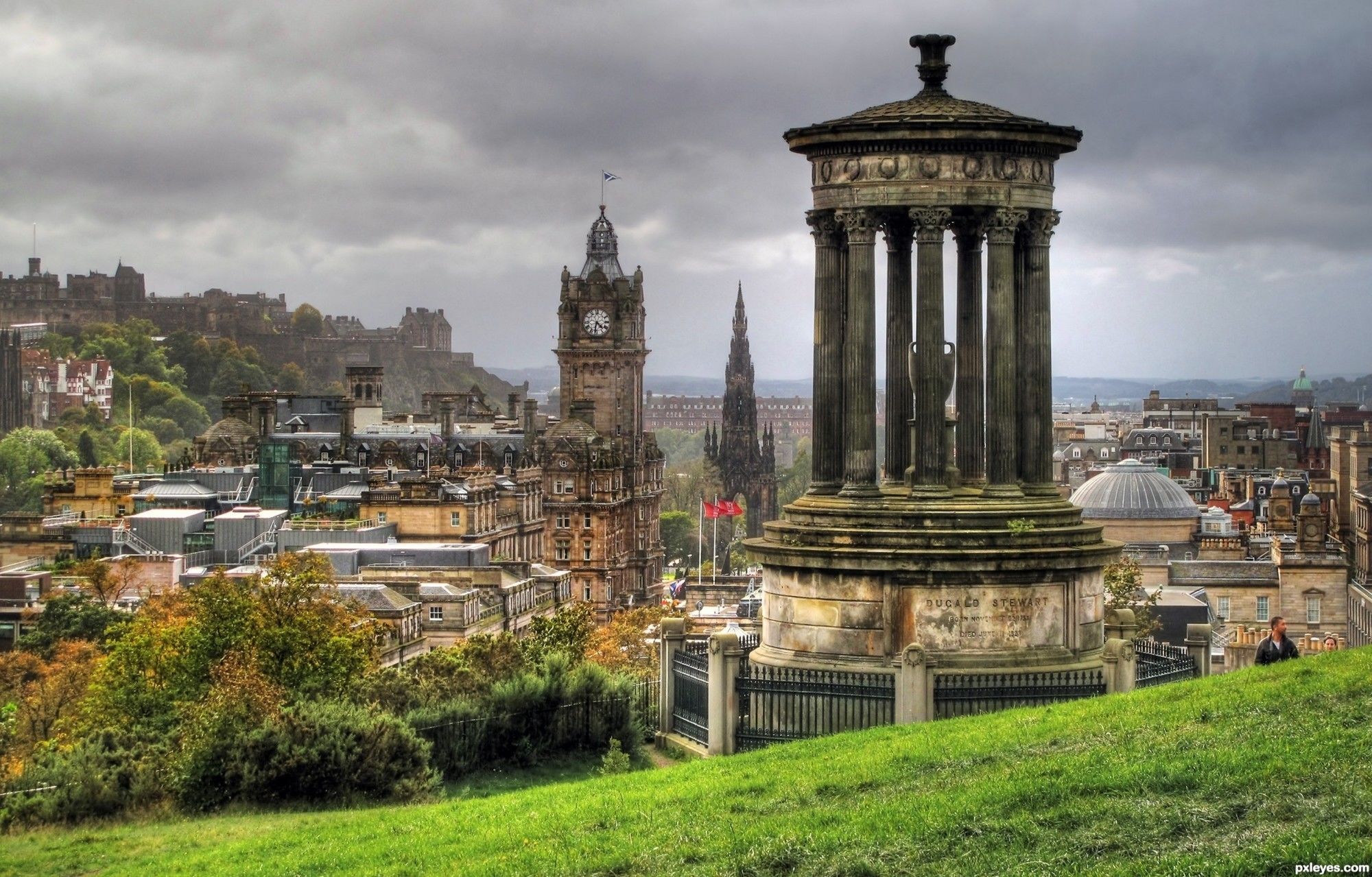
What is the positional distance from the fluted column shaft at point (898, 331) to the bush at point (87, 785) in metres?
11.2

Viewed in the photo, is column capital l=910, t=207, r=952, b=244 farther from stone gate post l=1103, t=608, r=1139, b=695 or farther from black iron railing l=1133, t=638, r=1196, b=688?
black iron railing l=1133, t=638, r=1196, b=688

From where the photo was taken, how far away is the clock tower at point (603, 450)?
15175cm

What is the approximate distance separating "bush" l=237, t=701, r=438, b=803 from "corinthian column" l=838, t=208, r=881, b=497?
706 cm

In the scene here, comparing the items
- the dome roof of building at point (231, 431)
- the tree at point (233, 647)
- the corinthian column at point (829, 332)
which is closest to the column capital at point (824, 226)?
the corinthian column at point (829, 332)

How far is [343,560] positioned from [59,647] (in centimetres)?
2133

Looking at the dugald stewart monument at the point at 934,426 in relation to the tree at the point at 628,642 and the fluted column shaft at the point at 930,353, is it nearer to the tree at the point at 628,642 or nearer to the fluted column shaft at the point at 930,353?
the fluted column shaft at the point at 930,353

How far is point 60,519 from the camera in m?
134

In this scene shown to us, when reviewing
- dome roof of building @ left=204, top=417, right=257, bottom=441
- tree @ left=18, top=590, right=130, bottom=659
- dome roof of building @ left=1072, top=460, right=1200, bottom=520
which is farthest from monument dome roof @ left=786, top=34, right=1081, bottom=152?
dome roof of building @ left=204, top=417, right=257, bottom=441

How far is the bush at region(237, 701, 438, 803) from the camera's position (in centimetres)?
3306

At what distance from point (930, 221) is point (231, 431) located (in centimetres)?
12962

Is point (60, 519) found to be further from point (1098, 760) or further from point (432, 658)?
point (1098, 760)

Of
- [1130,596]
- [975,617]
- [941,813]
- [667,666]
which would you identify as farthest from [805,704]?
[1130,596]

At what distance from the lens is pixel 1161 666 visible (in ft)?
116

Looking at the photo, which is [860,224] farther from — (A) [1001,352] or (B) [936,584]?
(B) [936,584]
